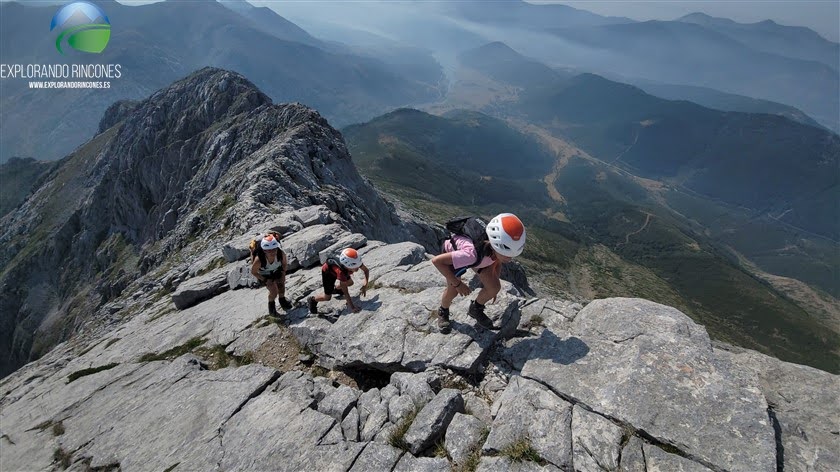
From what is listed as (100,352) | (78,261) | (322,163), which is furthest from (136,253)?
(100,352)

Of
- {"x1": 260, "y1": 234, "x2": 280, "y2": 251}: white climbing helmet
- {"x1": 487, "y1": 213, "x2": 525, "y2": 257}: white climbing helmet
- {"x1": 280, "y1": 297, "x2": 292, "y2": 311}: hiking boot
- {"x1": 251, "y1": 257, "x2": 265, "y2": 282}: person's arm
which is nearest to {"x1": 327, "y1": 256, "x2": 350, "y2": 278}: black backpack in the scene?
{"x1": 260, "y1": 234, "x2": 280, "y2": 251}: white climbing helmet

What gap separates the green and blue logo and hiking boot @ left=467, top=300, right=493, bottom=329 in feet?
437

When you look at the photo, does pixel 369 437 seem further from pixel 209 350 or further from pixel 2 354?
pixel 2 354

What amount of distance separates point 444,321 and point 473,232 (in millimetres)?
3999

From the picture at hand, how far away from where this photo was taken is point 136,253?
95125mm

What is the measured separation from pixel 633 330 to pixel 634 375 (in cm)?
235

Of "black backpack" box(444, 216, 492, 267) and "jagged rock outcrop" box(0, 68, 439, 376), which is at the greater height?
"black backpack" box(444, 216, 492, 267)

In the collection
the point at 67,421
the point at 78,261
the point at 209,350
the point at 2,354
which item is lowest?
the point at 2,354

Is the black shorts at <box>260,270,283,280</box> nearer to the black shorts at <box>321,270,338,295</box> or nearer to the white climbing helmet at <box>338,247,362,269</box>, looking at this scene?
the black shorts at <box>321,270,338,295</box>

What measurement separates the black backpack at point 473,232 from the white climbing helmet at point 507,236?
0.63 m

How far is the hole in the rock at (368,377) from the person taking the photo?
50.6 feet

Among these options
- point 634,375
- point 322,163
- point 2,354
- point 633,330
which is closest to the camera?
point 634,375

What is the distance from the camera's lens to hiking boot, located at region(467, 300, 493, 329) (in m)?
14.9

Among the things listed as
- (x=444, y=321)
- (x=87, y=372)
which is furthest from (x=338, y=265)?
(x=87, y=372)
